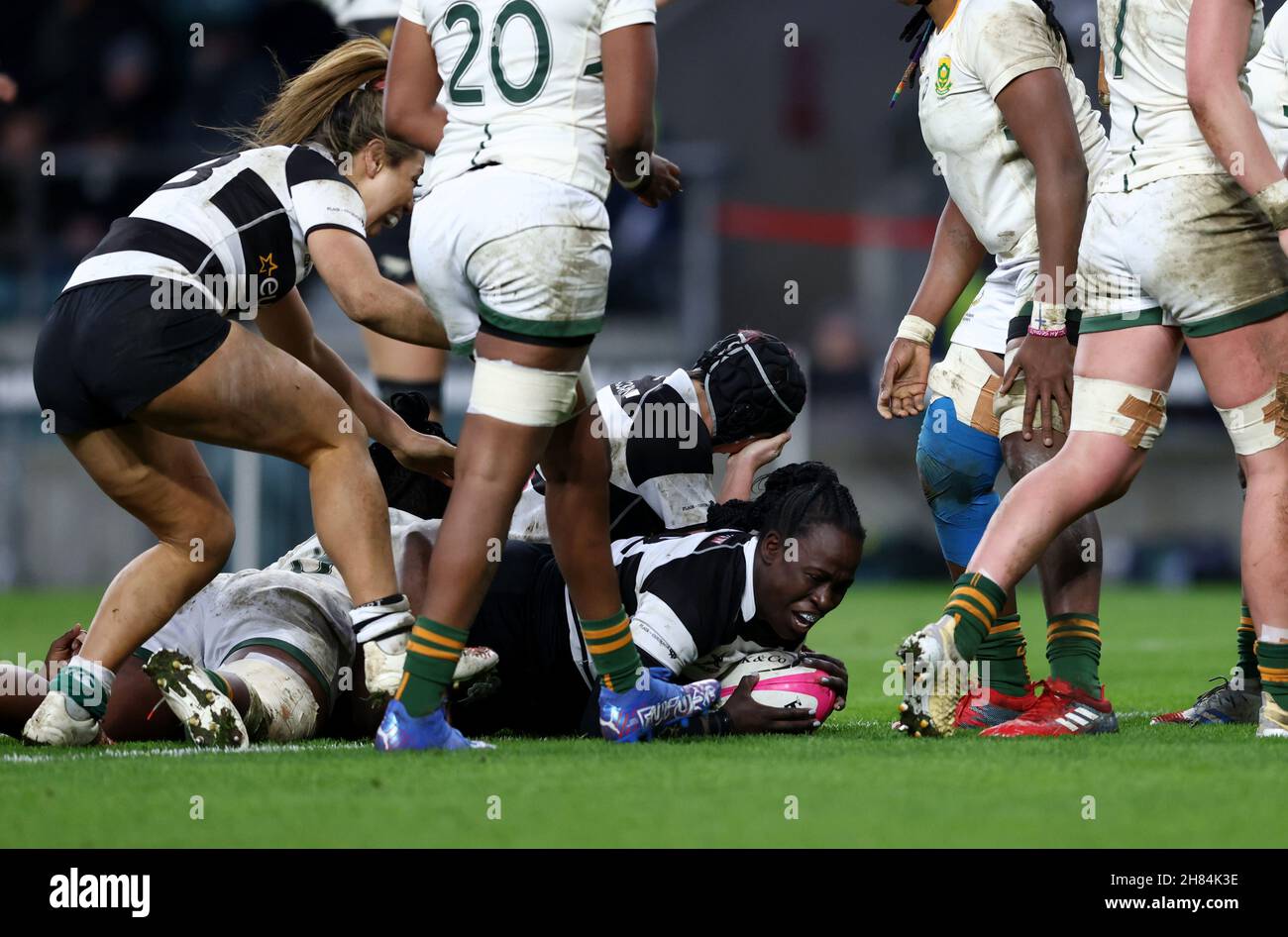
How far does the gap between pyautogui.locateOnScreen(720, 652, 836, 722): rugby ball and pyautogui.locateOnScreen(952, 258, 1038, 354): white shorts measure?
1.08m

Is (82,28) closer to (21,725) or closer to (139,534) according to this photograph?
(139,534)

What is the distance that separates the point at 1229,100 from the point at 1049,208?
60cm

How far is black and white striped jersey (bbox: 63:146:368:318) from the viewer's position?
404 centimetres

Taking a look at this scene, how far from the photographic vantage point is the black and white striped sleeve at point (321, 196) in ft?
13.4

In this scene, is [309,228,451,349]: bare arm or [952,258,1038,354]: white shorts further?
[952,258,1038,354]: white shorts

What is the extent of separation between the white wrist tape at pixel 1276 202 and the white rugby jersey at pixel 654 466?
1.70m

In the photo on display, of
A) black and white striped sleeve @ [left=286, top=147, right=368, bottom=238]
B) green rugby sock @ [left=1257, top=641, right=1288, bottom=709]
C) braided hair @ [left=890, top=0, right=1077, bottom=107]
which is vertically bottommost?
green rugby sock @ [left=1257, top=641, right=1288, bottom=709]

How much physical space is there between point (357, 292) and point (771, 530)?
124 centimetres

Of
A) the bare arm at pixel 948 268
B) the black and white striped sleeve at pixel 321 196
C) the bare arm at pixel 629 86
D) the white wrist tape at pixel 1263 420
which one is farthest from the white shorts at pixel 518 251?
the bare arm at pixel 948 268

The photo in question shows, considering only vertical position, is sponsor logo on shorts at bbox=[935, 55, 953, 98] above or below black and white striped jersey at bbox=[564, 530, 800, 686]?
above

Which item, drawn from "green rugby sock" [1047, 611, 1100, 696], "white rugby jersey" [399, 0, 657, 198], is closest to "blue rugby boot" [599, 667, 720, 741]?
"green rugby sock" [1047, 611, 1100, 696]

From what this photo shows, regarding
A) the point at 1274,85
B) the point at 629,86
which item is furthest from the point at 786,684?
the point at 1274,85

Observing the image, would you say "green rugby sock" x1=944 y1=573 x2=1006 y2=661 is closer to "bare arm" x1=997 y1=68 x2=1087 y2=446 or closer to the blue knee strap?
"bare arm" x1=997 y1=68 x2=1087 y2=446

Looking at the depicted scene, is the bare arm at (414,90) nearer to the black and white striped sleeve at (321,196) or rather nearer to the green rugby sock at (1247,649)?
the black and white striped sleeve at (321,196)
